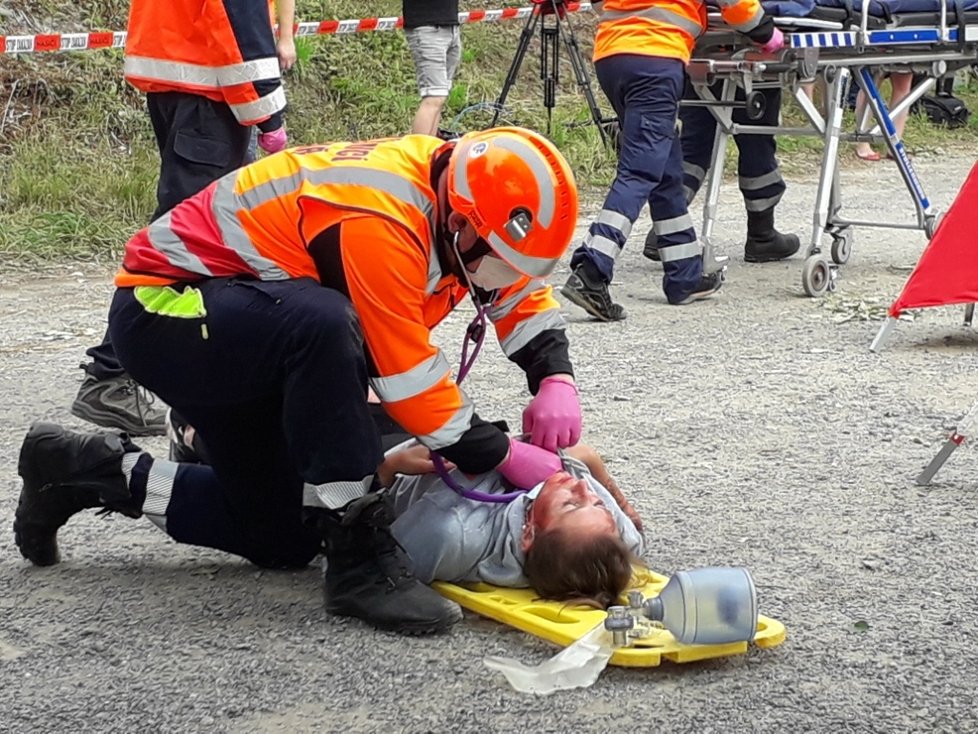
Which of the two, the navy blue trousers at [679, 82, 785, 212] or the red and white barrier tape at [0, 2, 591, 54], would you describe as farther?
the red and white barrier tape at [0, 2, 591, 54]

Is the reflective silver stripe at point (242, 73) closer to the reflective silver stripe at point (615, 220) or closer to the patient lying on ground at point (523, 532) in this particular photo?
the patient lying on ground at point (523, 532)

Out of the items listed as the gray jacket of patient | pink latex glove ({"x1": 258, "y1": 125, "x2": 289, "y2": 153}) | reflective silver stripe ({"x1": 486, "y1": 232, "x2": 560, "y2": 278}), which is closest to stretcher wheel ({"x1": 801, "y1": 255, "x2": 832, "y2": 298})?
pink latex glove ({"x1": 258, "y1": 125, "x2": 289, "y2": 153})

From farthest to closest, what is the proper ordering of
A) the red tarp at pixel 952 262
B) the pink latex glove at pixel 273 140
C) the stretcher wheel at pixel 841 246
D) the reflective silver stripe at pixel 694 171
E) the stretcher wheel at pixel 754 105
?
the reflective silver stripe at pixel 694 171, the stretcher wheel at pixel 841 246, the stretcher wheel at pixel 754 105, the red tarp at pixel 952 262, the pink latex glove at pixel 273 140

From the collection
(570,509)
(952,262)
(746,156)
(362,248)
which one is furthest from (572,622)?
(746,156)

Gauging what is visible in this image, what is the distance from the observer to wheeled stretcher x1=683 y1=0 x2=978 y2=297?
6883 millimetres

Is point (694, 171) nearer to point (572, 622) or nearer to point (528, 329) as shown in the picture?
point (528, 329)

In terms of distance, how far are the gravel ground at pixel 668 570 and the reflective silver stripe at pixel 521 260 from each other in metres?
0.76

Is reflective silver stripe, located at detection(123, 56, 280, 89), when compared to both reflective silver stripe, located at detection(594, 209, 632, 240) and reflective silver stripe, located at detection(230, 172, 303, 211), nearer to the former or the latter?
reflective silver stripe, located at detection(230, 172, 303, 211)

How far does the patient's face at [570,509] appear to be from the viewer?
10.3 ft

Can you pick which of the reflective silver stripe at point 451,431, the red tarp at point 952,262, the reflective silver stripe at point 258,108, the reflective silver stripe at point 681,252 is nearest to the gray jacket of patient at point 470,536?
the reflective silver stripe at point 451,431

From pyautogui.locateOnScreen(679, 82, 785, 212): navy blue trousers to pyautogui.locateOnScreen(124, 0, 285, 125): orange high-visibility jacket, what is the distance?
3262 mm

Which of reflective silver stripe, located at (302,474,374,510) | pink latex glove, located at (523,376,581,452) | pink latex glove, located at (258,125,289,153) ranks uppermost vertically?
pink latex glove, located at (258,125,289,153)

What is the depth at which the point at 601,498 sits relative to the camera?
3.33 meters

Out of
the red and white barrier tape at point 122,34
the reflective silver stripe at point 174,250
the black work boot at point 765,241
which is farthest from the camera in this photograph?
the red and white barrier tape at point 122,34
